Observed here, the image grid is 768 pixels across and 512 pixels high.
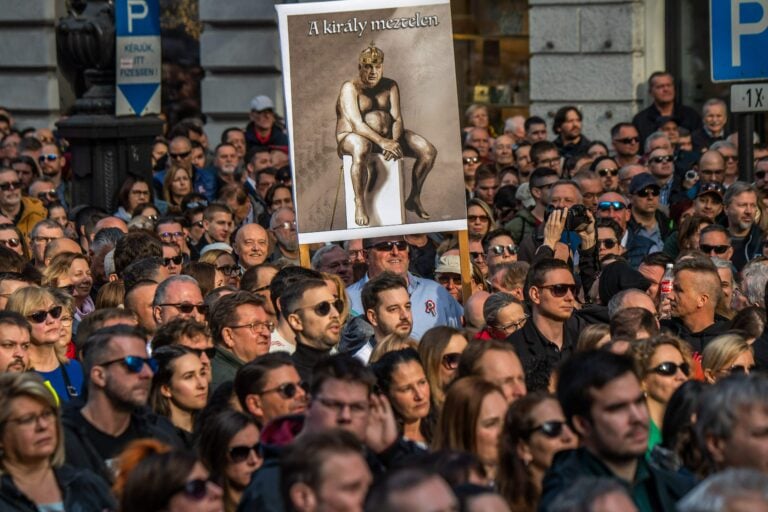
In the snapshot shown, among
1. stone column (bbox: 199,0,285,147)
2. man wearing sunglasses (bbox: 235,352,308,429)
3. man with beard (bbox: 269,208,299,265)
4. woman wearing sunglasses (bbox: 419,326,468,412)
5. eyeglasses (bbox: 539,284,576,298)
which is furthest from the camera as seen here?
stone column (bbox: 199,0,285,147)

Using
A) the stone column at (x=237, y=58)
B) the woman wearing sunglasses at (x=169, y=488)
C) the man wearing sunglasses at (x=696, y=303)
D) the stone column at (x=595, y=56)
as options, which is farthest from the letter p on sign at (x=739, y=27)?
the stone column at (x=237, y=58)

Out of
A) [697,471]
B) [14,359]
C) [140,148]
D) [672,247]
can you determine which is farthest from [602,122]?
[697,471]

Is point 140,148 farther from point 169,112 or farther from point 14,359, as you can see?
point 14,359

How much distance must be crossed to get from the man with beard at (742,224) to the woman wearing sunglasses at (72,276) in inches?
162

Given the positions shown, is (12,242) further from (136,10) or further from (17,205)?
(136,10)

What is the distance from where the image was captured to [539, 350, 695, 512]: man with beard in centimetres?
591

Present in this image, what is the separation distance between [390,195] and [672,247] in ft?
8.00

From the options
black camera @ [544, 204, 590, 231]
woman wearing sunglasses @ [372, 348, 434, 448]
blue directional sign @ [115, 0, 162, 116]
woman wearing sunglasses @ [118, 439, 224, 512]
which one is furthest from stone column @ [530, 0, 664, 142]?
woman wearing sunglasses @ [118, 439, 224, 512]

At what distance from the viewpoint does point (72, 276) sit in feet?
36.7

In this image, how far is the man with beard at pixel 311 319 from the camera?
922 cm

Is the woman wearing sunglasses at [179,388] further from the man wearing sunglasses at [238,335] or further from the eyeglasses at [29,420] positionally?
the eyeglasses at [29,420]

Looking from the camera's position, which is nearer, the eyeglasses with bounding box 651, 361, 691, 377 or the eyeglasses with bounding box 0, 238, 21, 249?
the eyeglasses with bounding box 651, 361, 691, 377

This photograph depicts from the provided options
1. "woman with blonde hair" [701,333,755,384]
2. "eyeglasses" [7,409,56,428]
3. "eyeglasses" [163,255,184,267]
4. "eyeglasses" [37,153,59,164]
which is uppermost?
"eyeglasses" [37,153,59,164]

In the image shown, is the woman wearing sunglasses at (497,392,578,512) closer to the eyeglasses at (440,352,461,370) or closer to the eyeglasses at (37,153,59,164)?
the eyeglasses at (440,352,461,370)
